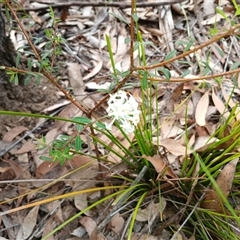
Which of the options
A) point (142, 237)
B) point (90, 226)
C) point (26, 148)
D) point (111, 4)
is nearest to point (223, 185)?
point (142, 237)

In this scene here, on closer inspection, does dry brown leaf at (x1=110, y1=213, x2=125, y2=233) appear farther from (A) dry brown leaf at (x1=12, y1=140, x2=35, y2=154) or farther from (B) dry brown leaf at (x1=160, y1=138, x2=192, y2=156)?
(A) dry brown leaf at (x1=12, y1=140, x2=35, y2=154)

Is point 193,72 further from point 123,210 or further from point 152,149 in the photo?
point 123,210

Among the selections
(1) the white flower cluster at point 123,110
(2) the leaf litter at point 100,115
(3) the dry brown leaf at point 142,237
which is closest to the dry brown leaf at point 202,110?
(2) the leaf litter at point 100,115

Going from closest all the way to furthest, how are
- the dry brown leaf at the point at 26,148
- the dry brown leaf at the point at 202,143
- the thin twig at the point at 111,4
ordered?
the dry brown leaf at the point at 202,143
the dry brown leaf at the point at 26,148
the thin twig at the point at 111,4

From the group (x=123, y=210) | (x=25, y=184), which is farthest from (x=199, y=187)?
(x=25, y=184)

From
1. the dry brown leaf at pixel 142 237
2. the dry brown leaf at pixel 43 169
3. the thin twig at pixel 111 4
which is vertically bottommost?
the dry brown leaf at pixel 142 237

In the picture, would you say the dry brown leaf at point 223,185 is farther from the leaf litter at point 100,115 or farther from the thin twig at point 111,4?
the thin twig at point 111,4

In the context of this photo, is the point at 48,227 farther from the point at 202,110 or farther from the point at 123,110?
the point at 202,110
